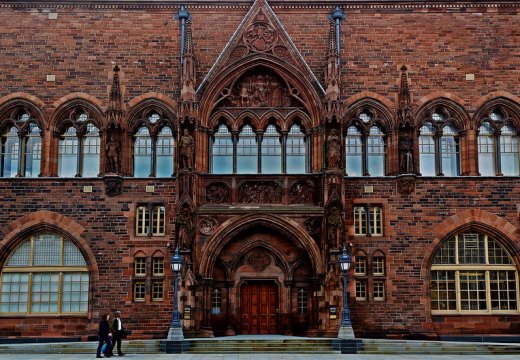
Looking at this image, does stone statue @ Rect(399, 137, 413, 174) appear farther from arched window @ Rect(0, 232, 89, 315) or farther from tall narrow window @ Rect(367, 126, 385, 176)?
arched window @ Rect(0, 232, 89, 315)

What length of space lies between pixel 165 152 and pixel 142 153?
965 mm

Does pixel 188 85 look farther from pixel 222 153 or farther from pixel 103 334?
pixel 103 334

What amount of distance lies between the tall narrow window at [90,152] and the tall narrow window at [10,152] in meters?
2.80

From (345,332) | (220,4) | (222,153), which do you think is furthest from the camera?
(220,4)

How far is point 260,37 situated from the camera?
31.9m

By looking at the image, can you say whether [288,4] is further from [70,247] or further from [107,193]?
[70,247]

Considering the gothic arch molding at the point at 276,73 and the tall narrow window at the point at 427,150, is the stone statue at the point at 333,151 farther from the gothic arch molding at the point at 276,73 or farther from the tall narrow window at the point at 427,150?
the tall narrow window at the point at 427,150

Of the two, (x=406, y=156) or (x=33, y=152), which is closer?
(x=406, y=156)

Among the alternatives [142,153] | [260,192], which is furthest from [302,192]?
[142,153]

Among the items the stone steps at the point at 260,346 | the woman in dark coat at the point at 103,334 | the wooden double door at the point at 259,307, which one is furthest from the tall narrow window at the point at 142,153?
the woman in dark coat at the point at 103,334

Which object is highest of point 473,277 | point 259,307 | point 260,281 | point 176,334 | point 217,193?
point 217,193

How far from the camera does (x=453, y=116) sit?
31.8 m

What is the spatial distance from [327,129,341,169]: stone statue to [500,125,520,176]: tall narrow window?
728 centimetres

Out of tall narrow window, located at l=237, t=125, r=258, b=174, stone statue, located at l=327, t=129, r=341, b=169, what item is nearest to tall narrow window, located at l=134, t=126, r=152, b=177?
tall narrow window, located at l=237, t=125, r=258, b=174
